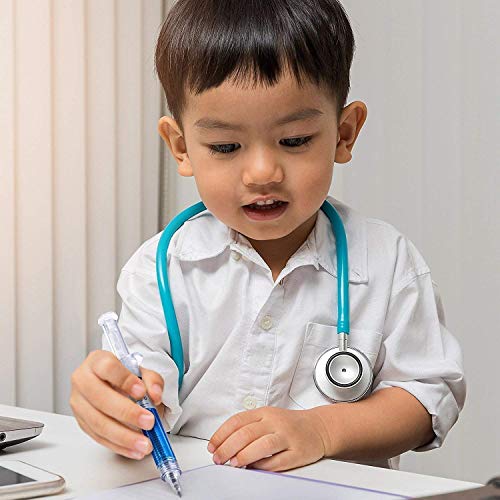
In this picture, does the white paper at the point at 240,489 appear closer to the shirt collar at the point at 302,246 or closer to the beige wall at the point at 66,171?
the shirt collar at the point at 302,246

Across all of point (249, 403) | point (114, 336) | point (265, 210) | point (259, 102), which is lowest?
point (249, 403)

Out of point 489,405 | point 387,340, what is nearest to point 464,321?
point 489,405

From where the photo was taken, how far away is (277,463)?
78 cm

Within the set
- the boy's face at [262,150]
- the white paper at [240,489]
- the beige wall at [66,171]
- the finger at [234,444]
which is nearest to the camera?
the white paper at [240,489]

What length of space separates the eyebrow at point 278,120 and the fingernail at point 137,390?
0.92ft


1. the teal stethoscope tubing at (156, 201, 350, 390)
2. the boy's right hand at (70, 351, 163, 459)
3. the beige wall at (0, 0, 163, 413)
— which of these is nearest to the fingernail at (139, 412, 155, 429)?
the boy's right hand at (70, 351, 163, 459)

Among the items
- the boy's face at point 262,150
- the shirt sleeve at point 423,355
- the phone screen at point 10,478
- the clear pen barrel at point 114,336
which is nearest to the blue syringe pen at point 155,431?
the clear pen barrel at point 114,336

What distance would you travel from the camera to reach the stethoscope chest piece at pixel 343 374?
37.1 inches

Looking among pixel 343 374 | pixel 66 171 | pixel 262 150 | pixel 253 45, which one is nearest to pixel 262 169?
pixel 262 150

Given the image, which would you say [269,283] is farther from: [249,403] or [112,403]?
[112,403]

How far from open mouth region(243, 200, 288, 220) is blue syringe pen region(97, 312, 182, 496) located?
0.71 ft

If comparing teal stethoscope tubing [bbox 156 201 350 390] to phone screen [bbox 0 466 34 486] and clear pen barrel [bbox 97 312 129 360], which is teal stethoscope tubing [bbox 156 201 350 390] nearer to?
clear pen barrel [bbox 97 312 129 360]

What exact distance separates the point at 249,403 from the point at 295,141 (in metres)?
0.31

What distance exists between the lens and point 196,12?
38.8 inches
